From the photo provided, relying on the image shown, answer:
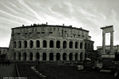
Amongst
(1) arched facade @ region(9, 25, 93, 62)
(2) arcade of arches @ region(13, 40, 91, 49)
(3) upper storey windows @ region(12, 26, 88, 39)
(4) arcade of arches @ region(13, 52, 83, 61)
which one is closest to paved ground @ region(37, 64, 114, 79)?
(4) arcade of arches @ region(13, 52, 83, 61)

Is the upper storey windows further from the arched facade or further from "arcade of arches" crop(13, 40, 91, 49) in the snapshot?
"arcade of arches" crop(13, 40, 91, 49)

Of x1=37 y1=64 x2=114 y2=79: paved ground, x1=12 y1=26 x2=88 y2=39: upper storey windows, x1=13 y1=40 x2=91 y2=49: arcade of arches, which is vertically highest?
x1=12 y1=26 x2=88 y2=39: upper storey windows

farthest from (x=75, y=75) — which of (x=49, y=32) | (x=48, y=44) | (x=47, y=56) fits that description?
(x=49, y=32)

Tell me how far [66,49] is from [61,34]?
4.44m

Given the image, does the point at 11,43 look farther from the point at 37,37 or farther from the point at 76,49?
the point at 76,49

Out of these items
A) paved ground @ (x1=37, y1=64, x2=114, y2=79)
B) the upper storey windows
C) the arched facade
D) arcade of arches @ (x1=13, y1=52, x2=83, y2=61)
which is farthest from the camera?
the upper storey windows

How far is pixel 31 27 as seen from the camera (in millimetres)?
37688

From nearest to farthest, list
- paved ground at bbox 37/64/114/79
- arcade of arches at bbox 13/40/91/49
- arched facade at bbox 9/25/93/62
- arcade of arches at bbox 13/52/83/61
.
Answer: paved ground at bbox 37/64/114/79 → arcade of arches at bbox 13/52/83/61 → arched facade at bbox 9/25/93/62 → arcade of arches at bbox 13/40/91/49

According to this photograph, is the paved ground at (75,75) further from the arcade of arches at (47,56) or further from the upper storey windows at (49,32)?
the upper storey windows at (49,32)

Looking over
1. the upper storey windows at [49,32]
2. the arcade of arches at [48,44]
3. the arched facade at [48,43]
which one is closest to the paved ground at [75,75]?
the arched facade at [48,43]

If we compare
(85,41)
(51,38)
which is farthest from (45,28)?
(85,41)

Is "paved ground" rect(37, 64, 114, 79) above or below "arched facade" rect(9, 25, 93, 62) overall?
below

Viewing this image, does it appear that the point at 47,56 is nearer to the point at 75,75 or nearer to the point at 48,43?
the point at 48,43

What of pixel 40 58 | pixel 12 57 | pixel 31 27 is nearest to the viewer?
pixel 40 58
